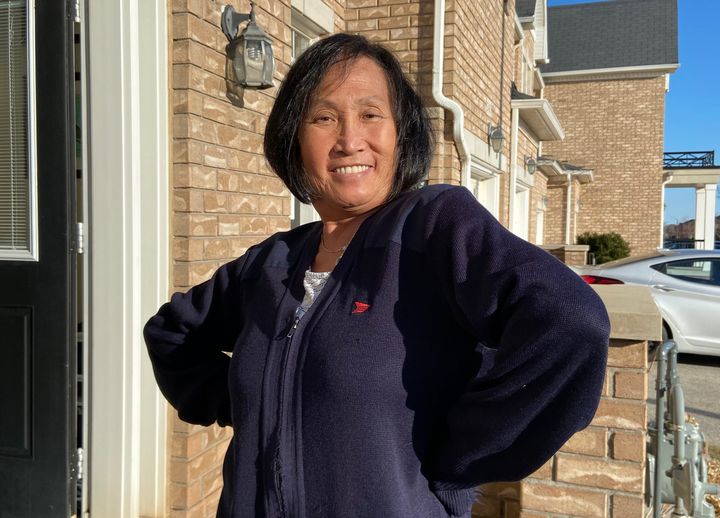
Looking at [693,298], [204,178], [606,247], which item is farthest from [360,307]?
[606,247]

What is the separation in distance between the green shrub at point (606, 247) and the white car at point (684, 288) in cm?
913

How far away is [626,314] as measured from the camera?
207cm

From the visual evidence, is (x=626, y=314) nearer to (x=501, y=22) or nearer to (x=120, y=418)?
(x=120, y=418)

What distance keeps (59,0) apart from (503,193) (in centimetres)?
647

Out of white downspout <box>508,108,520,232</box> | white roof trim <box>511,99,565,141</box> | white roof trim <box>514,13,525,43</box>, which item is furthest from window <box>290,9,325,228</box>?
white roof trim <box>514,13,525,43</box>

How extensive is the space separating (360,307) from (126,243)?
6.24 feet

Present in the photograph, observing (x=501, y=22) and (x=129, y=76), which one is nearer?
(x=129, y=76)

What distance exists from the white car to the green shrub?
913 cm

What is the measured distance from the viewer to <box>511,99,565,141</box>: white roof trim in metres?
8.23

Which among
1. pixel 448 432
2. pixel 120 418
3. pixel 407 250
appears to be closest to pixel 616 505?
pixel 448 432

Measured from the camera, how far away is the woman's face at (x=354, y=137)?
55.5 inches

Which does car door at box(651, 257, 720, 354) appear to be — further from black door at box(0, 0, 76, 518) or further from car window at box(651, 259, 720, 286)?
black door at box(0, 0, 76, 518)

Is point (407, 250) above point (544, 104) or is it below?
below

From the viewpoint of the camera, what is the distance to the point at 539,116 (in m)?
9.23
